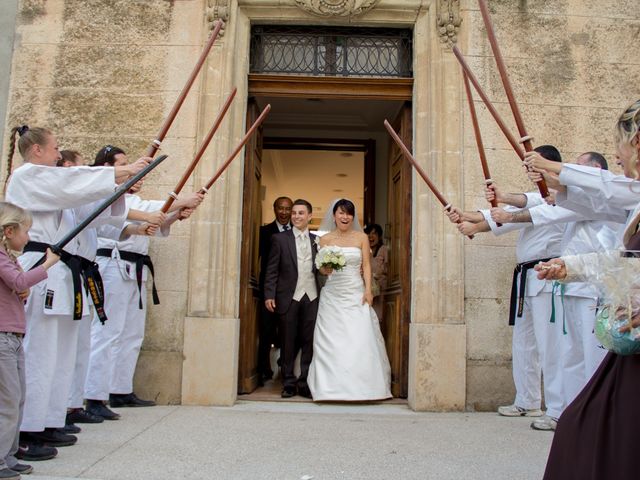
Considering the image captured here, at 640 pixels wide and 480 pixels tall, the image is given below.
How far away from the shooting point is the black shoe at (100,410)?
5129 millimetres

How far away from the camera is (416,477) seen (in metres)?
3.59

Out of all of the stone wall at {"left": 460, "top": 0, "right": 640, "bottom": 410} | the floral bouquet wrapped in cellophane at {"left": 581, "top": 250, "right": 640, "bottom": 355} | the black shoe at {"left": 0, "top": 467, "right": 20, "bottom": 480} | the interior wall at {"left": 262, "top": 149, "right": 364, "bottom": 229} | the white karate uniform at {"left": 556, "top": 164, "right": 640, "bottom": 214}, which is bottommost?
the black shoe at {"left": 0, "top": 467, "right": 20, "bottom": 480}

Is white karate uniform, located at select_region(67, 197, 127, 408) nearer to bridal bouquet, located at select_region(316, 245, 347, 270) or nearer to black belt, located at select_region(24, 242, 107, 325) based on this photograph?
black belt, located at select_region(24, 242, 107, 325)

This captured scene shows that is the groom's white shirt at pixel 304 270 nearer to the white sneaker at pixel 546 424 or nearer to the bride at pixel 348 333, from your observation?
the bride at pixel 348 333

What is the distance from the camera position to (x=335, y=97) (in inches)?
263

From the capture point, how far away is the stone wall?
20.1 ft

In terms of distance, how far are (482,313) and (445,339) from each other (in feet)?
1.44

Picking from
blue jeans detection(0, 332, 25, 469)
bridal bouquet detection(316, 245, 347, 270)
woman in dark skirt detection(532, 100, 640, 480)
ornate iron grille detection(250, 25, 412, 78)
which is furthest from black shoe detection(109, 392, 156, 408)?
woman in dark skirt detection(532, 100, 640, 480)

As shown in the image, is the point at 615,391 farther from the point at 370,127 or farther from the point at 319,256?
the point at 370,127

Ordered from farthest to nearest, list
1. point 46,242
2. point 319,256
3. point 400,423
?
point 319,256 < point 400,423 < point 46,242

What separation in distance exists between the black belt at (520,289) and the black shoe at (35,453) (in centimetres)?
369

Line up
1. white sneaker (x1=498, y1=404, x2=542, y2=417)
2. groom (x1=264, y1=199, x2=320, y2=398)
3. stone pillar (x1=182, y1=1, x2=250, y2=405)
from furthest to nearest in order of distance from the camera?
groom (x1=264, y1=199, x2=320, y2=398) → stone pillar (x1=182, y1=1, x2=250, y2=405) → white sneaker (x1=498, y1=404, x2=542, y2=417)

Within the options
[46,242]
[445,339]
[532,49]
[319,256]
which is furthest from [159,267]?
[532,49]

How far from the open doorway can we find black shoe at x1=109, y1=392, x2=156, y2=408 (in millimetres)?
1039
